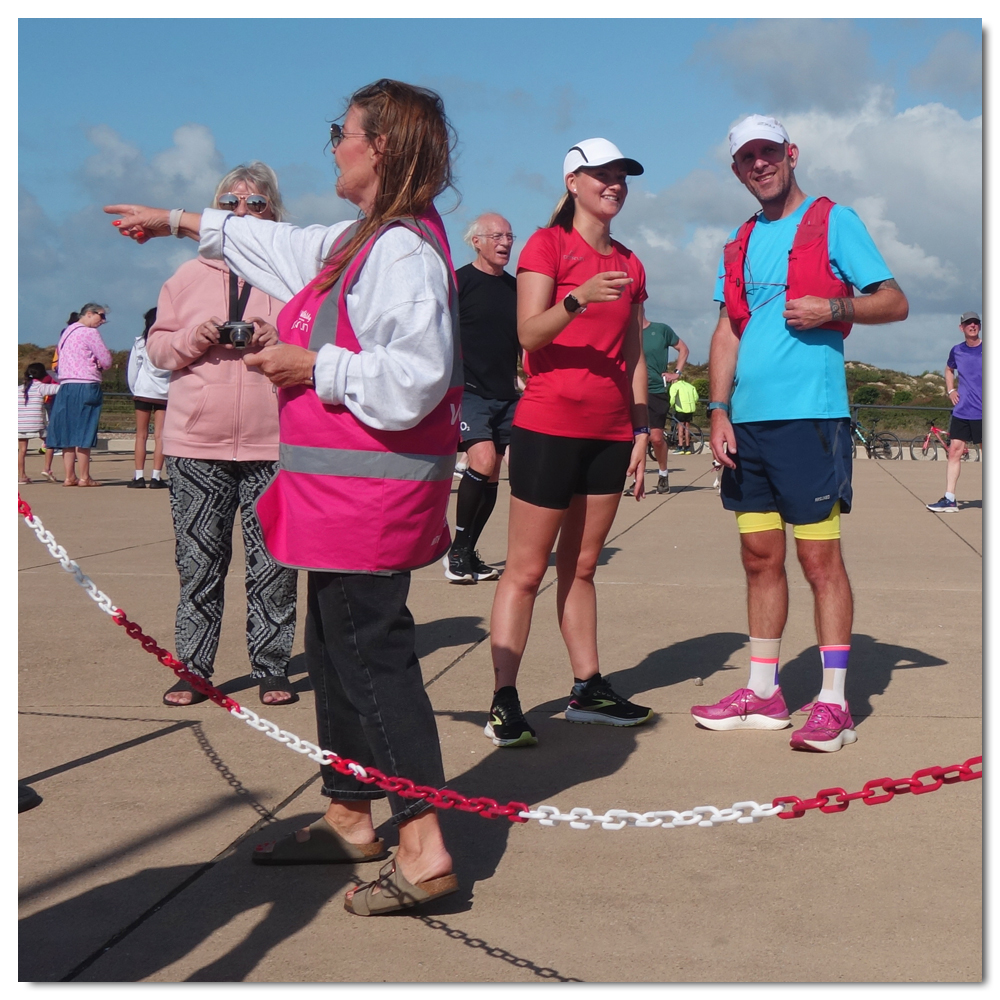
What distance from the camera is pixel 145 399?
12.7m

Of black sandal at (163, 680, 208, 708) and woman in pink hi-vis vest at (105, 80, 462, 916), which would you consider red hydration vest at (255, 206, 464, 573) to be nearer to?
woman in pink hi-vis vest at (105, 80, 462, 916)

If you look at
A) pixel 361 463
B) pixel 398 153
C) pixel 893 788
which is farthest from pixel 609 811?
pixel 398 153

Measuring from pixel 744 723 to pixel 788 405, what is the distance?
1.18m

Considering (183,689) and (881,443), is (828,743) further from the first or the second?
(881,443)

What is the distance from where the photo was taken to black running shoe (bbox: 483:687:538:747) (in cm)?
411

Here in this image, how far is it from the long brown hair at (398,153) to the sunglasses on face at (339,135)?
0.9 inches

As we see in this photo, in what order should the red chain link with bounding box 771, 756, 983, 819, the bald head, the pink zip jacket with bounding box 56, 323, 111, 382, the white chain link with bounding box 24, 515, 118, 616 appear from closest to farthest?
the red chain link with bounding box 771, 756, 983, 819 < the white chain link with bounding box 24, 515, 118, 616 < the bald head < the pink zip jacket with bounding box 56, 323, 111, 382

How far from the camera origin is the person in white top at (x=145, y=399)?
1205cm

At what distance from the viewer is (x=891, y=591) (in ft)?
23.5

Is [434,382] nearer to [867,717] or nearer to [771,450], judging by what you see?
[771,450]

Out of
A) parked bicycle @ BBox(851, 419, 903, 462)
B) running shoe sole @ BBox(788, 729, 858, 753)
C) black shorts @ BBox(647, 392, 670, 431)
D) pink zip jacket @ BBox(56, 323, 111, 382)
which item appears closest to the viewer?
running shoe sole @ BBox(788, 729, 858, 753)

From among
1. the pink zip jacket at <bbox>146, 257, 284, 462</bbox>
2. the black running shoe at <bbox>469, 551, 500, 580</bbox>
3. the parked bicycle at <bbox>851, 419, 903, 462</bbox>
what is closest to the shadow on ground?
the pink zip jacket at <bbox>146, 257, 284, 462</bbox>

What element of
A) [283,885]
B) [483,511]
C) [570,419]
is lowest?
[283,885]

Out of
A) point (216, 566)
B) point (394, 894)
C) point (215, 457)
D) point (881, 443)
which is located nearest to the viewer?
point (394, 894)
